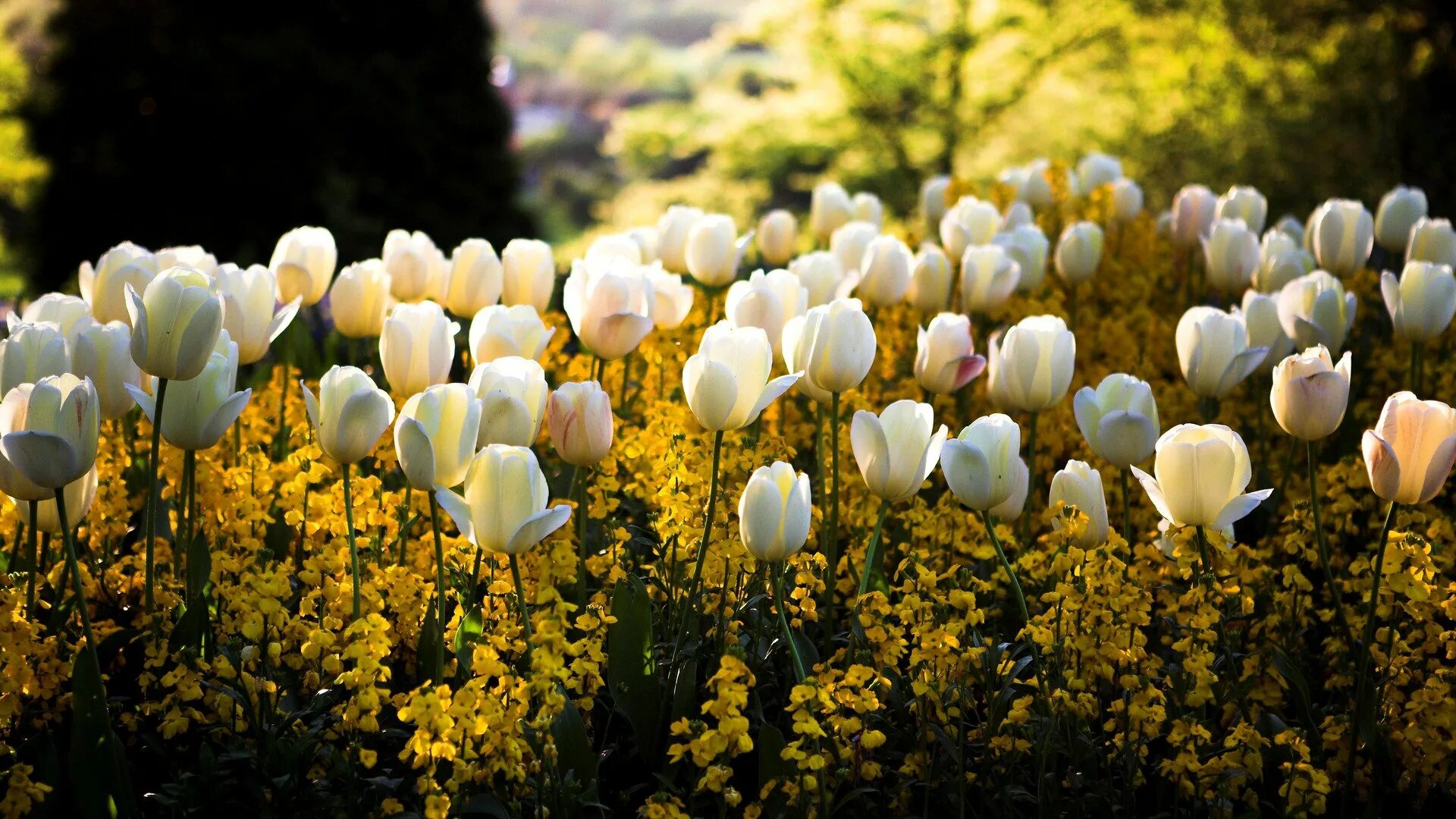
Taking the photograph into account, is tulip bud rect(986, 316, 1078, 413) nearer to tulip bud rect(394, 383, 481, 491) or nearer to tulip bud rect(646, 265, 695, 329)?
tulip bud rect(646, 265, 695, 329)

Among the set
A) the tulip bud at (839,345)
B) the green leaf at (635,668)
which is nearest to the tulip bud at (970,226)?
the tulip bud at (839,345)

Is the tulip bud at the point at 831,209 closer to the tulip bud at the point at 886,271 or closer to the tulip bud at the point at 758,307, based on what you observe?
the tulip bud at the point at 886,271

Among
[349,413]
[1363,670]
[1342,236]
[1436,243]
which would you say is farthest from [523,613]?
[1436,243]

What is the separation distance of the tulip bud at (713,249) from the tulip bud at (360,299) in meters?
0.77

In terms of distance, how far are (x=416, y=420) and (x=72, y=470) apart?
467 millimetres

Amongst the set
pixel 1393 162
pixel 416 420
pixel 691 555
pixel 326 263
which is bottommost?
pixel 691 555

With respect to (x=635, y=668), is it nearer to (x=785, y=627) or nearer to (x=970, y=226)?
(x=785, y=627)

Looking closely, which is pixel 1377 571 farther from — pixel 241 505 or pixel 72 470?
pixel 72 470

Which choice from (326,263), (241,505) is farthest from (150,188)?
(241,505)

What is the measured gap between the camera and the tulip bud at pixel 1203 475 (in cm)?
188

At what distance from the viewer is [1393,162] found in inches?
290

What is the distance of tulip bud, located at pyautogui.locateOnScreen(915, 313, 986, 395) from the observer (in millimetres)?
2506

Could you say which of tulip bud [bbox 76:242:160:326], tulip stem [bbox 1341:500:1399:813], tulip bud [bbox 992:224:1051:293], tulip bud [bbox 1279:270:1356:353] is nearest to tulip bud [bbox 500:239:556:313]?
tulip bud [bbox 76:242:160:326]

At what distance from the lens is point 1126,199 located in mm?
4570
